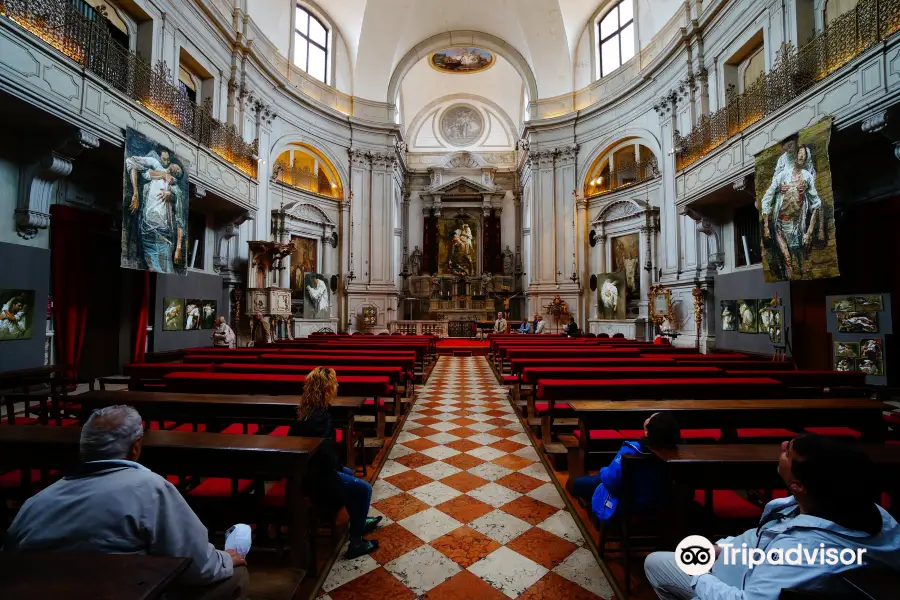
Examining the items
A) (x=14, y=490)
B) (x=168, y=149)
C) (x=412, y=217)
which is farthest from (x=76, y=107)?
(x=412, y=217)

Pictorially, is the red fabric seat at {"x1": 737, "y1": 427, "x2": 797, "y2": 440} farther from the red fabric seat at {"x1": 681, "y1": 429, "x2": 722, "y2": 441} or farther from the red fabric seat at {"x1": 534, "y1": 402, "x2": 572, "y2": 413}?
the red fabric seat at {"x1": 534, "y1": 402, "x2": 572, "y2": 413}

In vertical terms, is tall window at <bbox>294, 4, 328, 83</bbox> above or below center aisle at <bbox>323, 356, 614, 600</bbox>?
above

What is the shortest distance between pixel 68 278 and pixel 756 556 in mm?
9715

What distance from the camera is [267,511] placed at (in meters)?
2.38

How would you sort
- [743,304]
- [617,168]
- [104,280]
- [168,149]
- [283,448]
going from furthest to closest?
[617,168] < [743,304] < [104,280] < [168,149] < [283,448]

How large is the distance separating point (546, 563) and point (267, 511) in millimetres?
1629

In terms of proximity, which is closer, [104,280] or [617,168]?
[104,280]

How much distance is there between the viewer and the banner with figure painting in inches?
249

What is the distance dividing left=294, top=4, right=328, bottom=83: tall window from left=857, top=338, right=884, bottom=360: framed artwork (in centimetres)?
1837

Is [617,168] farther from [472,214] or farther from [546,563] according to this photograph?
[546,563]

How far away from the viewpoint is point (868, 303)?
21.5 ft

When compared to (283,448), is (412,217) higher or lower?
higher

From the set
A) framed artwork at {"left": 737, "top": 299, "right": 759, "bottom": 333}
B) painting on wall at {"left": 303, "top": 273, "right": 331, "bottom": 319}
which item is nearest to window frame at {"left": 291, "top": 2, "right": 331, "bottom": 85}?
painting on wall at {"left": 303, "top": 273, "right": 331, "bottom": 319}

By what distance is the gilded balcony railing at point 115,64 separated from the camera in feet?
19.1
